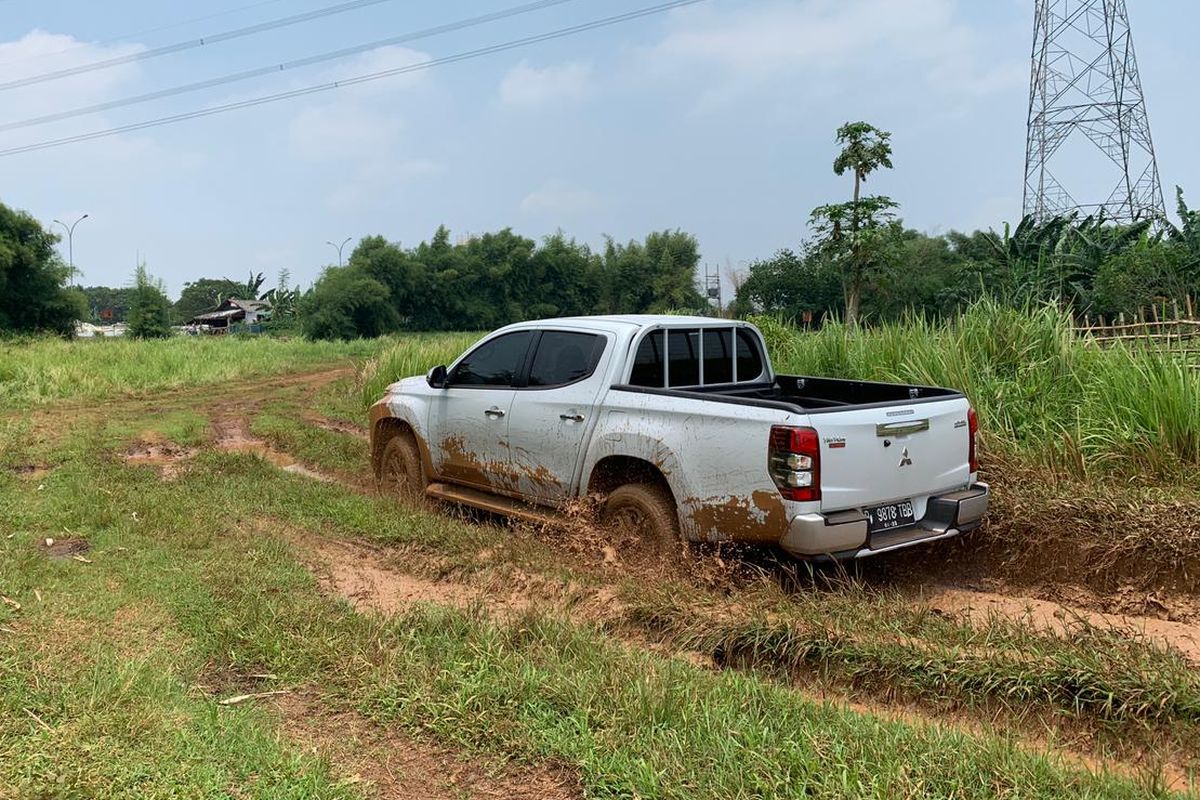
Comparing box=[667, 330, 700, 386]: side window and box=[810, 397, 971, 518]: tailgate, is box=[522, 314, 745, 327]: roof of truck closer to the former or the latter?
box=[667, 330, 700, 386]: side window

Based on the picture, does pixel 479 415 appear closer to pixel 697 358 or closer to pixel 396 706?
pixel 697 358

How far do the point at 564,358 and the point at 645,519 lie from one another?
1508mm

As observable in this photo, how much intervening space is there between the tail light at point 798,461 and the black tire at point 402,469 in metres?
3.82

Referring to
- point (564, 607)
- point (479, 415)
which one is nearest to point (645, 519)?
point (564, 607)

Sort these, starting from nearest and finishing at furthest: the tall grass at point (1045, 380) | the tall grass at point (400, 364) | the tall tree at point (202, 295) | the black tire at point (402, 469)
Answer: the tall grass at point (1045, 380) → the black tire at point (402, 469) → the tall grass at point (400, 364) → the tall tree at point (202, 295)

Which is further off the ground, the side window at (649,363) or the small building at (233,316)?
the small building at (233,316)

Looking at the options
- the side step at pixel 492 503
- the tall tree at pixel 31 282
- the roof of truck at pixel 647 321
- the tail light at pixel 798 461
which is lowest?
the side step at pixel 492 503

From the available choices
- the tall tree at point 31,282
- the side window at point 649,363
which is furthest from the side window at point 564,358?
the tall tree at point 31,282

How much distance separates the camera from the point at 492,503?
7.01 m

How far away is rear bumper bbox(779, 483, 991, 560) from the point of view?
488cm

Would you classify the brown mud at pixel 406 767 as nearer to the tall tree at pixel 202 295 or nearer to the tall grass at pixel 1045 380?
the tall grass at pixel 1045 380

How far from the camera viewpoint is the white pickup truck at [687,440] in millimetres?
4969

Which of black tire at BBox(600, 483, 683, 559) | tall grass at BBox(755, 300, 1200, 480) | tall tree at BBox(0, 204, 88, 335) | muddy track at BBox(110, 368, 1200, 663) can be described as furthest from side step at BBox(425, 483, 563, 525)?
tall tree at BBox(0, 204, 88, 335)

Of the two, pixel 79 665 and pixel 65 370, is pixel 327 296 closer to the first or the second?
pixel 65 370
